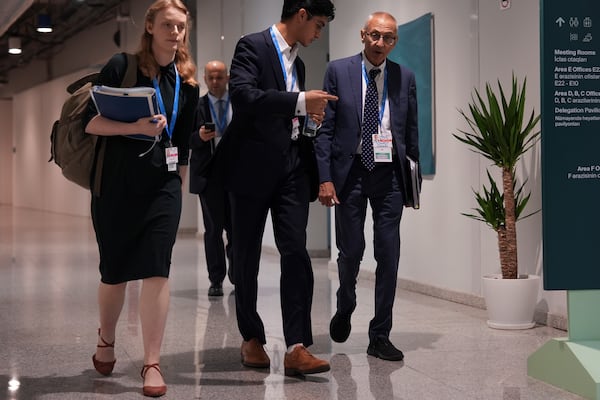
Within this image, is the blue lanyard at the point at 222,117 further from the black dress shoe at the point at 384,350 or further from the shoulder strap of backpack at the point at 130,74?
the shoulder strap of backpack at the point at 130,74

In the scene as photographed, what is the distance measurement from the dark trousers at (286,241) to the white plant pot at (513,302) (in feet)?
5.25

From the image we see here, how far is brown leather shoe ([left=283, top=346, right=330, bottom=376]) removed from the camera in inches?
152

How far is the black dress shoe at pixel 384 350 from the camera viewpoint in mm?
4270

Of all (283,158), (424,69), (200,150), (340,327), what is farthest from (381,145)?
(424,69)

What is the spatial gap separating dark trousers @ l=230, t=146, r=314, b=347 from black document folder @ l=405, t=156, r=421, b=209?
592mm

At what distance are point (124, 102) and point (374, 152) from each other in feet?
4.26

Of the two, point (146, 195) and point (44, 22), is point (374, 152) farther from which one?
point (44, 22)

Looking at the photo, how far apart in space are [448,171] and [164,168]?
3.26 m

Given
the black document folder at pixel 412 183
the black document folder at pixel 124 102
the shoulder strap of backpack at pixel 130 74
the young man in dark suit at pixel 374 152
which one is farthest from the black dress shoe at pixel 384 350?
the shoulder strap of backpack at pixel 130 74

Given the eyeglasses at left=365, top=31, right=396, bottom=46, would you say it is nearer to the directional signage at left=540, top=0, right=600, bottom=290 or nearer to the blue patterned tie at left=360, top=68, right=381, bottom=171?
the blue patterned tie at left=360, top=68, right=381, bottom=171

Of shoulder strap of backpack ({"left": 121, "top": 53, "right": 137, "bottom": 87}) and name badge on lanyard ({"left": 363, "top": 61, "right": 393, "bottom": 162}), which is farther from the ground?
shoulder strap of backpack ({"left": 121, "top": 53, "right": 137, "bottom": 87})

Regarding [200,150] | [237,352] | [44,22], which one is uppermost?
[44,22]

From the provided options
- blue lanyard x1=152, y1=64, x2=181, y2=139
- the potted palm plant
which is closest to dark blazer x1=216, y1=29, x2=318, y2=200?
blue lanyard x1=152, y1=64, x2=181, y2=139

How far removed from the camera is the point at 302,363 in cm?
386
